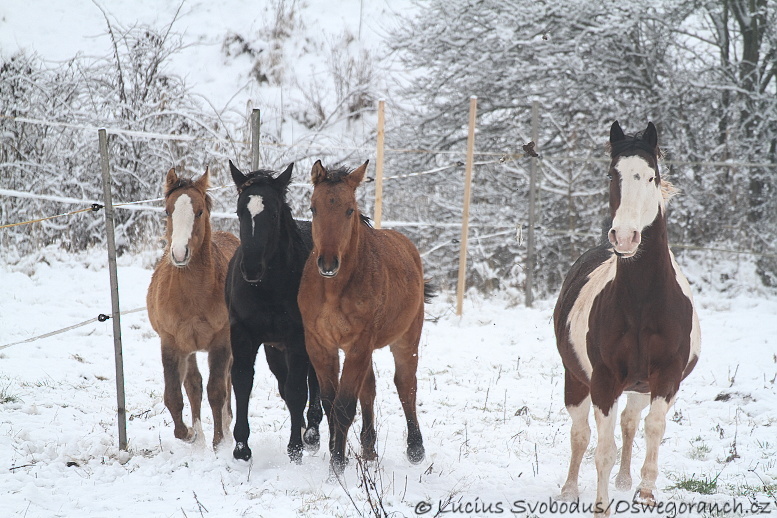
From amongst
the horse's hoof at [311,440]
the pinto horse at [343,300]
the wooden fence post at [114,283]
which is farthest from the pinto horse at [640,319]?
the wooden fence post at [114,283]

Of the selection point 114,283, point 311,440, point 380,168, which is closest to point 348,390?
point 311,440

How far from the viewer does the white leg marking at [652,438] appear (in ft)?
11.0

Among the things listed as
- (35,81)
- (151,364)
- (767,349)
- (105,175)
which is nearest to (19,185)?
(35,81)

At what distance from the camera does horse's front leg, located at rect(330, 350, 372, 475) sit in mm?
3994

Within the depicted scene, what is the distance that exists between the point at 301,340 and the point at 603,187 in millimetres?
7860

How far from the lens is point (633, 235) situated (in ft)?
10.2

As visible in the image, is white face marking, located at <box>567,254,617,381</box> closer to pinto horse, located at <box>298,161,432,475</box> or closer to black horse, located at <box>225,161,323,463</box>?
pinto horse, located at <box>298,161,432,475</box>

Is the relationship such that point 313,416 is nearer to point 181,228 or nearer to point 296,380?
point 296,380

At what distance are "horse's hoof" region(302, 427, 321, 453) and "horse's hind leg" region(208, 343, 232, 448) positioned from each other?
2.12ft

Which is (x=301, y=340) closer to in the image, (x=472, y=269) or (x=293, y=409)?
(x=293, y=409)

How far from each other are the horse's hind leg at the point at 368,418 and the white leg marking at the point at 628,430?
1.51 meters

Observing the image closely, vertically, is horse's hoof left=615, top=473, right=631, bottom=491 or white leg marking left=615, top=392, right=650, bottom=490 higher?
white leg marking left=615, top=392, right=650, bottom=490

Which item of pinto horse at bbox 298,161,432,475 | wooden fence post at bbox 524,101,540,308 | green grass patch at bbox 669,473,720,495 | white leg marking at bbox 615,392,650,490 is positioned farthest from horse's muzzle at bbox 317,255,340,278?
wooden fence post at bbox 524,101,540,308

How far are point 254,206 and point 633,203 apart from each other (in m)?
2.19
